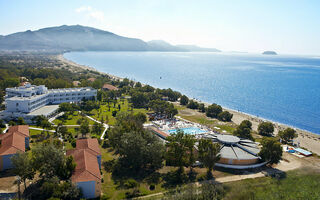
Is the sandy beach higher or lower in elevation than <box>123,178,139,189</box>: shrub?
lower

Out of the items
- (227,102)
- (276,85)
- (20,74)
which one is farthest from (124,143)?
(276,85)

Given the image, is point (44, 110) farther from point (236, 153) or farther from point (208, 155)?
point (236, 153)

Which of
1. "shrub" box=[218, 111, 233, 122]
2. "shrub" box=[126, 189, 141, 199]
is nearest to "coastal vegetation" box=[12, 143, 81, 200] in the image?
"shrub" box=[126, 189, 141, 199]

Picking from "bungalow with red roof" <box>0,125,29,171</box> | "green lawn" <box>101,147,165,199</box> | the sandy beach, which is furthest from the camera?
the sandy beach

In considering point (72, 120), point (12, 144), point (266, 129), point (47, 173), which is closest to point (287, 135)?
point (266, 129)

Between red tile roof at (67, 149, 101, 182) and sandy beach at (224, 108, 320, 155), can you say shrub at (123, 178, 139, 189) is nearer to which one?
red tile roof at (67, 149, 101, 182)

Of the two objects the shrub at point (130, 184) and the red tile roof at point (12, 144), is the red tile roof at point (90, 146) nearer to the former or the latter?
the shrub at point (130, 184)
